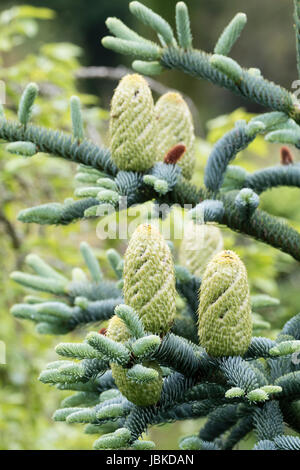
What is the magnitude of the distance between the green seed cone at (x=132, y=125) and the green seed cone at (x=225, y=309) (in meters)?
0.22

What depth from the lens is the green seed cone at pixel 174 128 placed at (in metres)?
0.89

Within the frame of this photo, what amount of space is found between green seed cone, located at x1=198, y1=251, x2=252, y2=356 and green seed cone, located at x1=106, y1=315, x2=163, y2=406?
0.07 meters

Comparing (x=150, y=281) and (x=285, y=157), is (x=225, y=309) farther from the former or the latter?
(x=285, y=157)

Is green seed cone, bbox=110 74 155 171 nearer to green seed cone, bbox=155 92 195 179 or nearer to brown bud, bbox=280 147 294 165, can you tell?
green seed cone, bbox=155 92 195 179

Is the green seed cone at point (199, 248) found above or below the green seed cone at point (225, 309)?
above

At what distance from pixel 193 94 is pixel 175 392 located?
7.02 meters

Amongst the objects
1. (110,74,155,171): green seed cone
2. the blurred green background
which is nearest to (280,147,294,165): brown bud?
(110,74,155,171): green seed cone

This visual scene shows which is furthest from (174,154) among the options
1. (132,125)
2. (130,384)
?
Answer: (130,384)

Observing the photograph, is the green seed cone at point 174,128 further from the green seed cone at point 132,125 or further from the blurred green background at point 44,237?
the blurred green background at point 44,237

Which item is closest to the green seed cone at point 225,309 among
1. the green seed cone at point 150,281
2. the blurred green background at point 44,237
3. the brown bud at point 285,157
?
the green seed cone at point 150,281

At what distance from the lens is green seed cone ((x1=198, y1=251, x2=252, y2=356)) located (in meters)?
Result: 0.64

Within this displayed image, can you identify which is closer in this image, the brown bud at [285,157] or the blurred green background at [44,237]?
the brown bud at [285,157]

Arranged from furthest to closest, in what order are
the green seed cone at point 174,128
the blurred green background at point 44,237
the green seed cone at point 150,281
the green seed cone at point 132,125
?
the blurred green background at point 44,237, the green seed cone at point 174,128, the green seed cone at point 132,125, the green seed cone at point 150,281

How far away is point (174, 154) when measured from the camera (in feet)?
2.71
